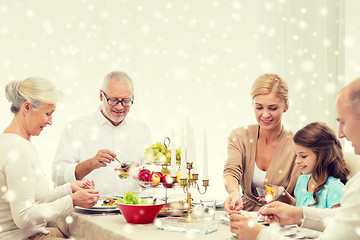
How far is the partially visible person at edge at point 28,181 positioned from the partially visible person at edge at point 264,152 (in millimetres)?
888

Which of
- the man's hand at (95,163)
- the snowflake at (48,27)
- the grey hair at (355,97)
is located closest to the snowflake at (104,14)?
the snowflake at (48,27)

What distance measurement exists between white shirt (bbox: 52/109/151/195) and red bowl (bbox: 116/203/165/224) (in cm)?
88

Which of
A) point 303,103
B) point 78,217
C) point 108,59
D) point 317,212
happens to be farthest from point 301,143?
point 108,59

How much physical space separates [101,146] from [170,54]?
139 cm

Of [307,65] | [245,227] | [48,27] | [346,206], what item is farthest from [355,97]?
[48,27]

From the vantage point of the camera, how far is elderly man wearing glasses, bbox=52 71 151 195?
8.64ft

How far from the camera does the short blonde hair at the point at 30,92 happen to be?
1.96 m

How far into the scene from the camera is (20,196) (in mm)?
1754

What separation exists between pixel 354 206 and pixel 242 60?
297cm

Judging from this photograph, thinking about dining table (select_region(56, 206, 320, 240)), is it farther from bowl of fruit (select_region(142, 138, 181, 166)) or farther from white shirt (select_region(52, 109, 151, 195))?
white shirt (select_region(52, 109, 151, 195))

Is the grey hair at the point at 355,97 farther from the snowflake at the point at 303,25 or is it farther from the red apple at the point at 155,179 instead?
the snowflake at the point at 303,25

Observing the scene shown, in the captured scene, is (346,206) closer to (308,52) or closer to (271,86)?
(271,86)

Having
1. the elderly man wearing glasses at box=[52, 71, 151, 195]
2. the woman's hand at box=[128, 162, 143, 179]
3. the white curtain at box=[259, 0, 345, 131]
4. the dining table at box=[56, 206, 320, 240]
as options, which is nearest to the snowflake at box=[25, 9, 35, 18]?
the elderly man wearing glasses at box=[52, 71, 151, 195]

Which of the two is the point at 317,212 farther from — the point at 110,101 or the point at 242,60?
the point at 242,60
